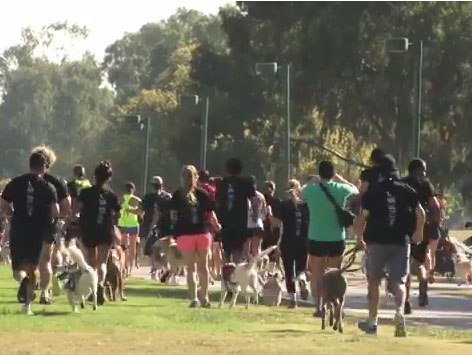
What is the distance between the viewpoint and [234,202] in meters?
20.9

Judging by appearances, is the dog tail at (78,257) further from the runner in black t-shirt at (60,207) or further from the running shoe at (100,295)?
the running shoe at (100,295)

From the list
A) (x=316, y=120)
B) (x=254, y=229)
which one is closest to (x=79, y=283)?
(x=254, y=229)

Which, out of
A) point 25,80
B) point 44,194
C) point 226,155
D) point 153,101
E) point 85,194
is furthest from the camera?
point 25,80

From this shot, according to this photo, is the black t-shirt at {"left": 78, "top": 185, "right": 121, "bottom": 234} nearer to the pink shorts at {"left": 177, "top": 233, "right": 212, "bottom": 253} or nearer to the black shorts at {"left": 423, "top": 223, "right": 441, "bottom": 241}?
the pink shorts at {"left": 177, "top": 233, "right": 212, "bottom": 253}

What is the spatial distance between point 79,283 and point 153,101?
249ft

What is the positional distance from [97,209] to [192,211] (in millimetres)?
1244

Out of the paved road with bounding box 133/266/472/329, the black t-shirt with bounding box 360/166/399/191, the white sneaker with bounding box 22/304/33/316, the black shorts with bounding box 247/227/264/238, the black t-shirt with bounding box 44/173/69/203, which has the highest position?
the black t-shirt with bounding box 360/166/399/191

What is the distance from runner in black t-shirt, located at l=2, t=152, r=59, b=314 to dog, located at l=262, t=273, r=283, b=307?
488 cm

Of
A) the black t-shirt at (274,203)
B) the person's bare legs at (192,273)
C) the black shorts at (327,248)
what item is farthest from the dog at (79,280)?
the black t-shirt at (274,203)

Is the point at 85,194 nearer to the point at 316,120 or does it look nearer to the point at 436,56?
the point at 436,56

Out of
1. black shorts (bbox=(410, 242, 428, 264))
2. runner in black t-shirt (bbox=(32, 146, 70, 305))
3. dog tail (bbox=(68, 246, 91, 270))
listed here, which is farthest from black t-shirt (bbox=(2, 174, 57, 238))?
black shorts (bbox=(410, 242, 428, 264))

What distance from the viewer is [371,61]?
178ft

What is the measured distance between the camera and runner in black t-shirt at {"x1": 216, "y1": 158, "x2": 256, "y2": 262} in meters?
20.9

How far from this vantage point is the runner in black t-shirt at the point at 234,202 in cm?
2086
